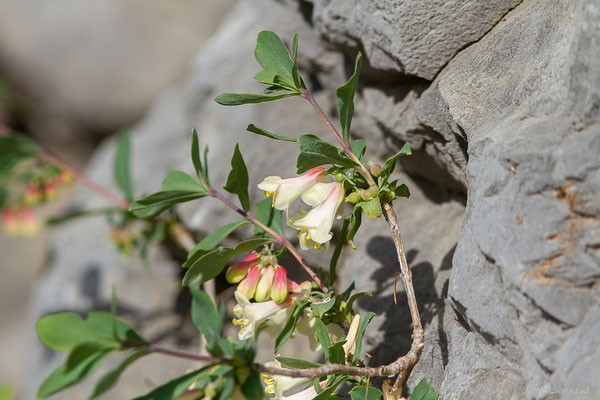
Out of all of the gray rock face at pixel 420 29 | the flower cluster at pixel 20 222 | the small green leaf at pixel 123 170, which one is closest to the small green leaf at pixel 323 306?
the gray rock face at pixel 420 29

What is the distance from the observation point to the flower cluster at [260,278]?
1062 mm

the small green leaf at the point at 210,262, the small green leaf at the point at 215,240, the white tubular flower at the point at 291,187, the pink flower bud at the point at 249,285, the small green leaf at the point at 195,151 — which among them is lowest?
the pink flower bud at the point at 249,285

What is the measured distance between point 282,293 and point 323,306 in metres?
0.08

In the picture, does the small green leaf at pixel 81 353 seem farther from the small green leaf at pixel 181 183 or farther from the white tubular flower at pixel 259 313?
the small green leaf at pixel 181 183

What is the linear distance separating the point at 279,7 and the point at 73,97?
6.76 ft

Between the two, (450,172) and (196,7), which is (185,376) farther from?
(196,7)

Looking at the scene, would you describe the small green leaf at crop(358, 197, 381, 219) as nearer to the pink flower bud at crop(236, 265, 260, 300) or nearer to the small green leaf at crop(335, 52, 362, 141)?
the small green leaf at crop(335, 52, 362, 141)

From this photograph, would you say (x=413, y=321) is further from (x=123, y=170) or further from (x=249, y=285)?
(x=123, y=170)

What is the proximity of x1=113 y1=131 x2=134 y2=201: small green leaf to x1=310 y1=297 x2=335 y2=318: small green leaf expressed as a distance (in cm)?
95

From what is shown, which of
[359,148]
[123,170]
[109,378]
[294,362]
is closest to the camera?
[109,378]

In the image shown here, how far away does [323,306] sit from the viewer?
1.02 meters

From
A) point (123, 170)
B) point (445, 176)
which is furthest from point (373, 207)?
point (123, 170)

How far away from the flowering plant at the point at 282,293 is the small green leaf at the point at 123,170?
2.15 feet

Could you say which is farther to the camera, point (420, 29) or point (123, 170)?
point (123, 170)
